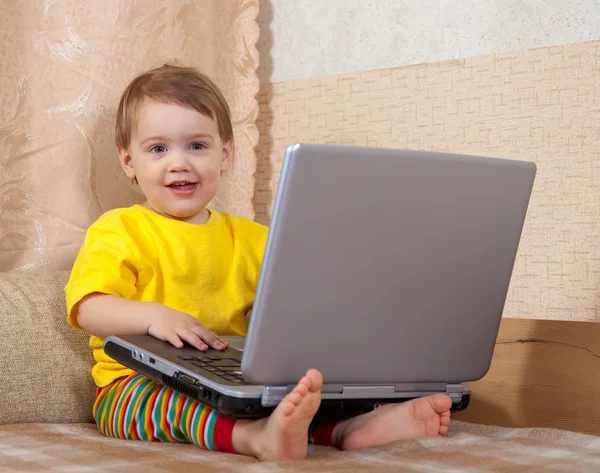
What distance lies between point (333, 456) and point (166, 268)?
1.52ft

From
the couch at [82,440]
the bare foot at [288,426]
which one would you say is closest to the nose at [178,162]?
the couch at [82,440]

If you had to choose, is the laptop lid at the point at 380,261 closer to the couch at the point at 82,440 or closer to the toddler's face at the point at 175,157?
the couch at the point at 82,440

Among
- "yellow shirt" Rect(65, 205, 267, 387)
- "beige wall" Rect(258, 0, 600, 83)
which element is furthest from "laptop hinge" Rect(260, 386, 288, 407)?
"beige wall" Rect(258, 0, 600, 83)

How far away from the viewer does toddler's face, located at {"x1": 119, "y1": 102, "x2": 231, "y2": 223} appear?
4.26ft

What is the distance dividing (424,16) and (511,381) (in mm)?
723

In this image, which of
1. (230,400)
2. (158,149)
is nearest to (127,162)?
(158,149)

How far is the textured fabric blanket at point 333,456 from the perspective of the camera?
2.76 ft

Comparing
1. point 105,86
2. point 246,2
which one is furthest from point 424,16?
point 105,86

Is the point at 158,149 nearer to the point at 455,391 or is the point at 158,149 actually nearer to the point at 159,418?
the point at 159,418

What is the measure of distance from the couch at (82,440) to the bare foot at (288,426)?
0.02 metres

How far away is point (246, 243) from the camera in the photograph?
1.39 metres

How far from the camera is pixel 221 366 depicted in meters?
0.98

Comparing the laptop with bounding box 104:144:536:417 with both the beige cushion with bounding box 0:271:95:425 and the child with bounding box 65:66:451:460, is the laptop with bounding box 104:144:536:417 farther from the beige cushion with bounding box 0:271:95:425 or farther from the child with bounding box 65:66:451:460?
the beige cushion with bounding box 0:271:95:425

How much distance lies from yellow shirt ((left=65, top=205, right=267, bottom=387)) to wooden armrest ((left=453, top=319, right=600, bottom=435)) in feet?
1.40
